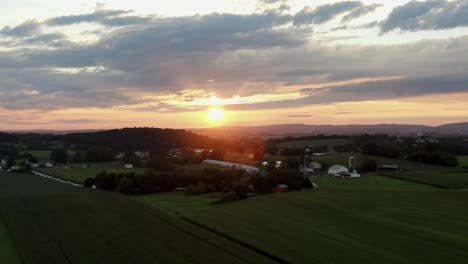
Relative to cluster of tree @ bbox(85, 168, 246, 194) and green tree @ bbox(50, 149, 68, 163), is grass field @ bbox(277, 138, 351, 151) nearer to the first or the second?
green tree @ bbox(50, 149, 68, 163)

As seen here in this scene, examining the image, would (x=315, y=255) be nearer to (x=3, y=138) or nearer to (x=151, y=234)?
(x=151, y=234)

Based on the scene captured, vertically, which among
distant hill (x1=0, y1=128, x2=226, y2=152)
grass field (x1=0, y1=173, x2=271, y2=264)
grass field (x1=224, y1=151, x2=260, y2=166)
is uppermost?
distant hill (x1=0, y1=128, x2=226, y2=152)

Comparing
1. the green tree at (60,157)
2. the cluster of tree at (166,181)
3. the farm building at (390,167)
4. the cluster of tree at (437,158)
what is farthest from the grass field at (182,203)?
the green tree at (60,157)

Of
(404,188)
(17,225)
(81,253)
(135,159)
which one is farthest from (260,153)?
(81,253)

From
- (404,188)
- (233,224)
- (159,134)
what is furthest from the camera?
(159,134)

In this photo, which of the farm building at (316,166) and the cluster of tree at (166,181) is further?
the farm building at (316,166)

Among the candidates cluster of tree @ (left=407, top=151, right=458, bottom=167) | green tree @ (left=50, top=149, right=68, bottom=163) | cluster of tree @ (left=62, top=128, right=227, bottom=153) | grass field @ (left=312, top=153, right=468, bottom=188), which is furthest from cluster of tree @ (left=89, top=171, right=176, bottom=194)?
cluster of tree @ (left=62, top=128, right=227, bottom=153)

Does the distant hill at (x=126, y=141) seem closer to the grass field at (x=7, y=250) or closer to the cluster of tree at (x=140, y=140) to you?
the cluster of tree at (x=140, y=140)
